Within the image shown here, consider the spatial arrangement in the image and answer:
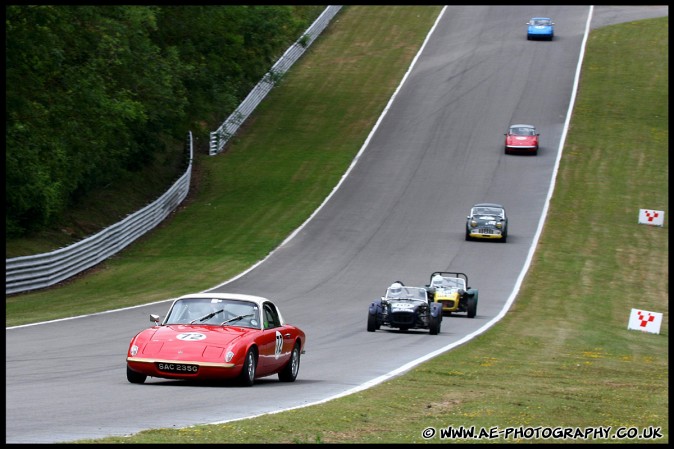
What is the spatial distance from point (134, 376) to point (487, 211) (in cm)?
3193

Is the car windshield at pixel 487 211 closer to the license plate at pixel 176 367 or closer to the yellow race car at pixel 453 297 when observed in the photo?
the yellow race car at pixel 453 297

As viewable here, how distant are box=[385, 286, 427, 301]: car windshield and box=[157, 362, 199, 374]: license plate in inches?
491

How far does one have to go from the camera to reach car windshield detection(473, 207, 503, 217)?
4528 cm

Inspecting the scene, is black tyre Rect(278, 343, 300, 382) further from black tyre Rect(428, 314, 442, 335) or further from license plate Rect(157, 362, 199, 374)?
black tyre Rect(428, 314, 442, 335)

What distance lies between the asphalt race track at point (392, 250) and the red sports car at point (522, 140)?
22.6 inches

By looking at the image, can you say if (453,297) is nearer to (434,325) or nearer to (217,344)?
(434,325)

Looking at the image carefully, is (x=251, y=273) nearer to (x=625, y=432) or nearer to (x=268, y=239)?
(x=268, y=239)

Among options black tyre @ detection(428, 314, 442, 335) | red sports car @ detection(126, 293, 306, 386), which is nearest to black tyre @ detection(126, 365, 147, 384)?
red sports car @ detection(126, 293, 306, 386)

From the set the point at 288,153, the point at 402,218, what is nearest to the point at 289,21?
the point at 288,153

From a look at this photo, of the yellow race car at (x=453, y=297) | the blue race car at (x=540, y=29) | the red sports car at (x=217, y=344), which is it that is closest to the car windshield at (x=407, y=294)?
the yellow race car at (x=453, y=297)

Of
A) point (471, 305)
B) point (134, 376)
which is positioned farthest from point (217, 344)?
point (471, 305)

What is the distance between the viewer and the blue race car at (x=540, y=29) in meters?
83.4

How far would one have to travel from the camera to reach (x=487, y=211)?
149 ft

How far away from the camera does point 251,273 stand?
3775 cm
